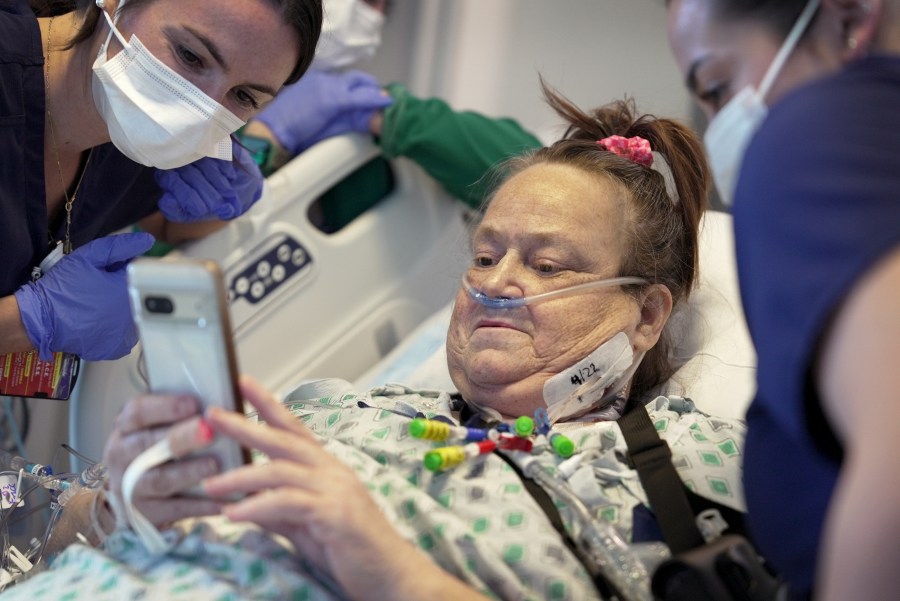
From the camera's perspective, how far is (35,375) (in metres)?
2.14

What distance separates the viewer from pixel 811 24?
0.98 m

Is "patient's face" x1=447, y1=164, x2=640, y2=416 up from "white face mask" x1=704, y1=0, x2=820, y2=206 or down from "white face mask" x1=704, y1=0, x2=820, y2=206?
down

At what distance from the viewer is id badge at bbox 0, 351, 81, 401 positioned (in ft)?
6.92

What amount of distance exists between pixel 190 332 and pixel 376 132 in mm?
1854

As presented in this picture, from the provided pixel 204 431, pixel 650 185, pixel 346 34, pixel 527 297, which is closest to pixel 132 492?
pixel 204 431

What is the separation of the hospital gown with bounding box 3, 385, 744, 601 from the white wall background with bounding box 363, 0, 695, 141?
1.87 m

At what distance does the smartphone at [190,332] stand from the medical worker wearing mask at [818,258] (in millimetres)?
603

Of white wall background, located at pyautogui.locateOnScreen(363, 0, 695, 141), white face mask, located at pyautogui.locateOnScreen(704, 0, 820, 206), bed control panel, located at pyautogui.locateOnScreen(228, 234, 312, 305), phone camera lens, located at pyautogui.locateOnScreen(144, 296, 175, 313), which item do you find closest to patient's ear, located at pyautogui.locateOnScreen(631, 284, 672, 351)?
white face mask, located at pyautogui.locateOnScreen(704, 0, 820, 206)

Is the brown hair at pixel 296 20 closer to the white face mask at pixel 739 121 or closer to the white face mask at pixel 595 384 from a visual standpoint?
the white face mask at pixel 595 384

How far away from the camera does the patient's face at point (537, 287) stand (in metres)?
1.68

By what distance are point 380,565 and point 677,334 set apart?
51.1 inches

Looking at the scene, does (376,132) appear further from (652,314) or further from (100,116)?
(652,314)

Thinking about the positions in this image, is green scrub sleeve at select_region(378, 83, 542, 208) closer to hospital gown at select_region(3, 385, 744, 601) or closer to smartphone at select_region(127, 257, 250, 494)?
hospital gown at select_region(3, 385, 744, 601)

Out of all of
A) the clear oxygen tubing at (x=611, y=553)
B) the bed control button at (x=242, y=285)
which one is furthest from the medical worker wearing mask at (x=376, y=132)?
the clear oxygen tubing at (x=611, y=553)
